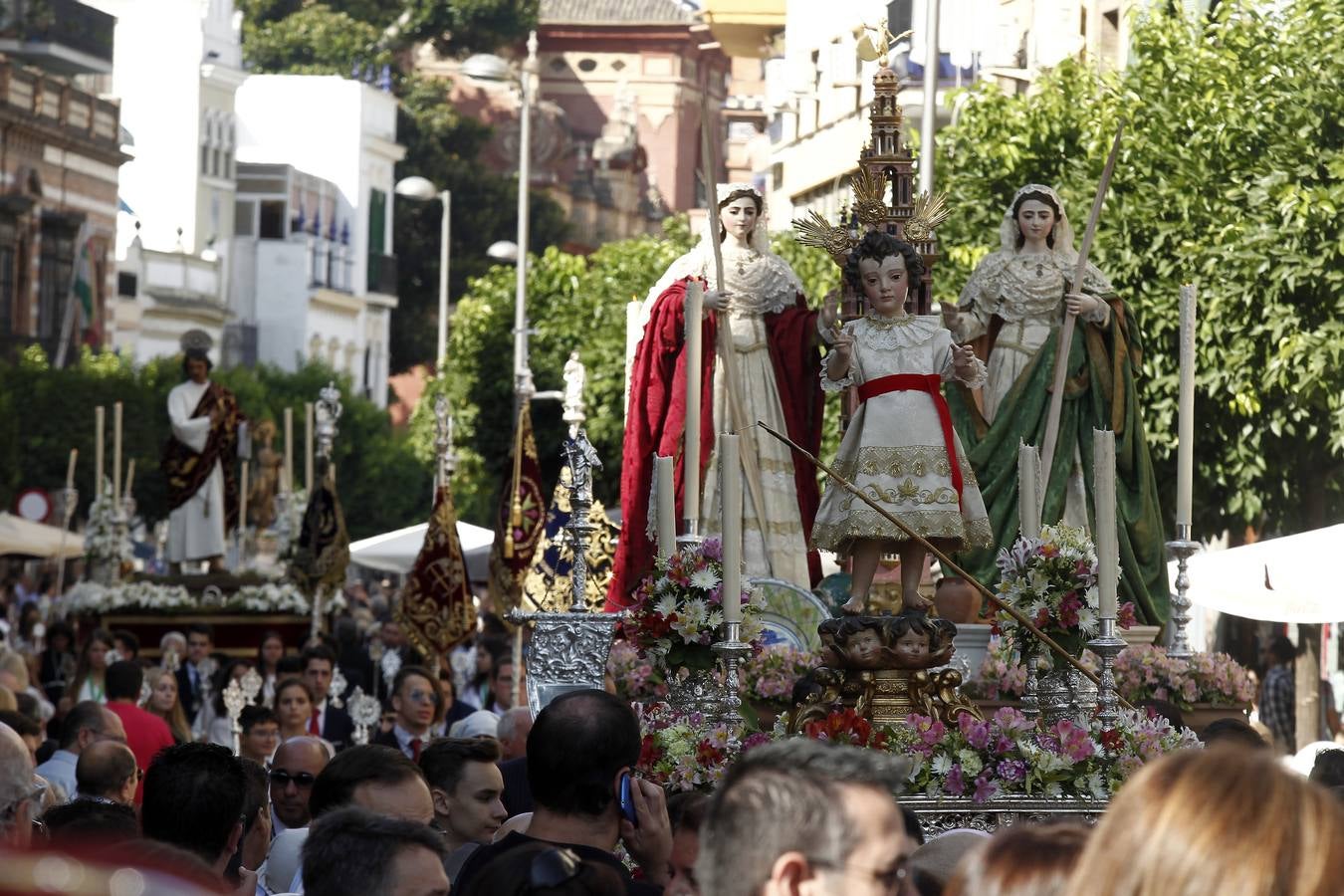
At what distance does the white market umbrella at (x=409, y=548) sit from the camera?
2203 centimetres

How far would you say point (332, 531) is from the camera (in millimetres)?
18375

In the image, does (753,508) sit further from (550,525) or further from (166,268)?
(166,268)

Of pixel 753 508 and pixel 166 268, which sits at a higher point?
pixel 166 268

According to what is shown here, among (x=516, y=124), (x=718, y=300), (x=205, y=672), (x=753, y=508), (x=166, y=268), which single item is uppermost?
(x=516, y=124)

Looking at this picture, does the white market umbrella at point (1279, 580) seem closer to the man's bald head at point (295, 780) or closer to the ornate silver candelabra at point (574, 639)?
the ornate silver candelabra at point (574, 639)

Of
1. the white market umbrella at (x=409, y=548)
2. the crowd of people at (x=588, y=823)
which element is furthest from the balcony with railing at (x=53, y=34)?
the crowd of people at (x=588, y=823)

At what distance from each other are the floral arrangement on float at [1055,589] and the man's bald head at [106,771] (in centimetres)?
242

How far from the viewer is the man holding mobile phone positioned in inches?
214

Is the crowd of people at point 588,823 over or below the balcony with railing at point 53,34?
below

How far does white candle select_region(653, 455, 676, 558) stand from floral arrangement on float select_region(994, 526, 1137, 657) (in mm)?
1073

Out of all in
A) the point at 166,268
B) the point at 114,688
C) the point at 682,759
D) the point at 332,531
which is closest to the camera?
the point at 682,759

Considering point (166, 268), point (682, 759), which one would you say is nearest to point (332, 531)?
point (682, 759)

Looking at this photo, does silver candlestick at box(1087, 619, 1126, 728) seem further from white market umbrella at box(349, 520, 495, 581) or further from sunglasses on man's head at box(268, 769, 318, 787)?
white market umbrella at box(349, 520, 495, 581)

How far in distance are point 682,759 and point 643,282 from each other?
101ft
